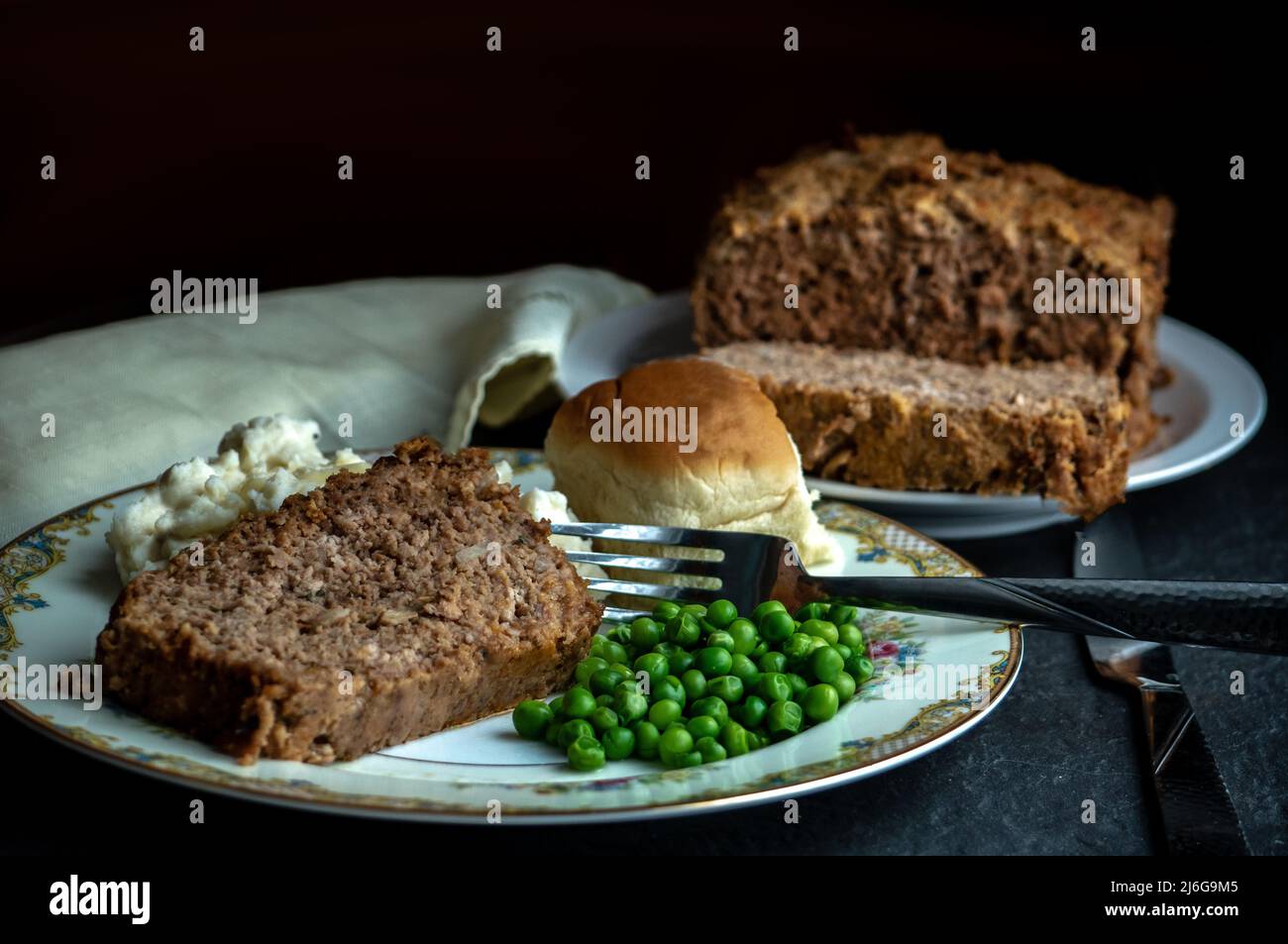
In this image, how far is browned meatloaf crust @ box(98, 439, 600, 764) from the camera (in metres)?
2.96

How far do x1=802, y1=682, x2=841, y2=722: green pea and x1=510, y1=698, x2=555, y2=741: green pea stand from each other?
61cm

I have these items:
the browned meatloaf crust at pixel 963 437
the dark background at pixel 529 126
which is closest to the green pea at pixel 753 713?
the browned meatloaf crust at pixel 963 437

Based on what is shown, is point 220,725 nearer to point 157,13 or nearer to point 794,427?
point 794,427

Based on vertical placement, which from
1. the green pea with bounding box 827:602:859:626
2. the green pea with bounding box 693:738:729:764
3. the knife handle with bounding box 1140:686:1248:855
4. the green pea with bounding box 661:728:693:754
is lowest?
the knife handle with bounding box 1140:686:1248:855

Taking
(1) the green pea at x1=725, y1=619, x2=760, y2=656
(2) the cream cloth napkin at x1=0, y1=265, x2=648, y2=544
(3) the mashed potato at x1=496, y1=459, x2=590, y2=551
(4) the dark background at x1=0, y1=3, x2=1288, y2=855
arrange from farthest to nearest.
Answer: (4) the dark background at x1=0, y1=3, x2=1288, y2=855
(2) the cream cloth napkin at x1=0, y1=265, x2=648, y2=544
(3) the mashed potato at x1=496, y1=459, x2=590, y2=551
(1) the green pea at x1=725, y1=619, x2=760, y2=656

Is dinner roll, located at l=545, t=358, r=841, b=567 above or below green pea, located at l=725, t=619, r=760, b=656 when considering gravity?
above

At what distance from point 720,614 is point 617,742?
2.07ft

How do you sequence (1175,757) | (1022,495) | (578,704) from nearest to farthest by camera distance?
(578,704), (1175,757), (1022,495)

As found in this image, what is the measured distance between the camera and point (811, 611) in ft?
12.2

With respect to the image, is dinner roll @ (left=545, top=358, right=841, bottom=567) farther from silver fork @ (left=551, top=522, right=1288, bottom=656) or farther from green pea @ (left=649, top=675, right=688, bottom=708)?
green pea @ (left=649, top=675, right=688, bottom=708)

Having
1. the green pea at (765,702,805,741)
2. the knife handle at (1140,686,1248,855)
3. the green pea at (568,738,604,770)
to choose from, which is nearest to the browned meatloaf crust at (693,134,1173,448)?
the knife handle at (1140,686,1248,855)

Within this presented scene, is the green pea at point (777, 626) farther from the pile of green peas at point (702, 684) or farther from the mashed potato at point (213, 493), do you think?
the mashed potato at point (213, 493)

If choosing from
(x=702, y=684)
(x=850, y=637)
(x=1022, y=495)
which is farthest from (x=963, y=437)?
(x=702, y=684)

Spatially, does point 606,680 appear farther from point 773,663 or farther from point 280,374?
point 280,374
